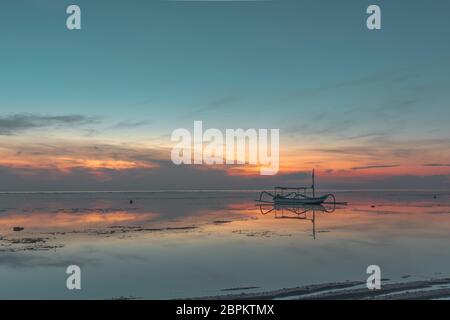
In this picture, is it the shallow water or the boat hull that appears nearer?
the shallow water

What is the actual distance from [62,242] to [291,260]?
57.4 feet

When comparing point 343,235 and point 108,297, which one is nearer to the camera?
point 108,297

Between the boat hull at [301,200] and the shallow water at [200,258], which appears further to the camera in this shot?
the boat hull at [301,200]

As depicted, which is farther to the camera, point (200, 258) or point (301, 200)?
point (301, 200)

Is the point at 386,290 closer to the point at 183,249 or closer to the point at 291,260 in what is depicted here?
the point at 291,260

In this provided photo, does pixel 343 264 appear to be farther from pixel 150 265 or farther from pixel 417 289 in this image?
pixel 150 265

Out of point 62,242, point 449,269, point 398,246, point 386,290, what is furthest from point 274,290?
point 62,242

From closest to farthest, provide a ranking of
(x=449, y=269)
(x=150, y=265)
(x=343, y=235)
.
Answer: (x=449, y=269)
(x=150, y=265)
(x=343, y=235)

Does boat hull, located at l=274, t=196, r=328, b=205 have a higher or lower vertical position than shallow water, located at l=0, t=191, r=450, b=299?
higher

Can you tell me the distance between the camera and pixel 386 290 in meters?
16.7

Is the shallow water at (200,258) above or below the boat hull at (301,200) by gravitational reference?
below

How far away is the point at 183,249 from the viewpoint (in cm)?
2903
